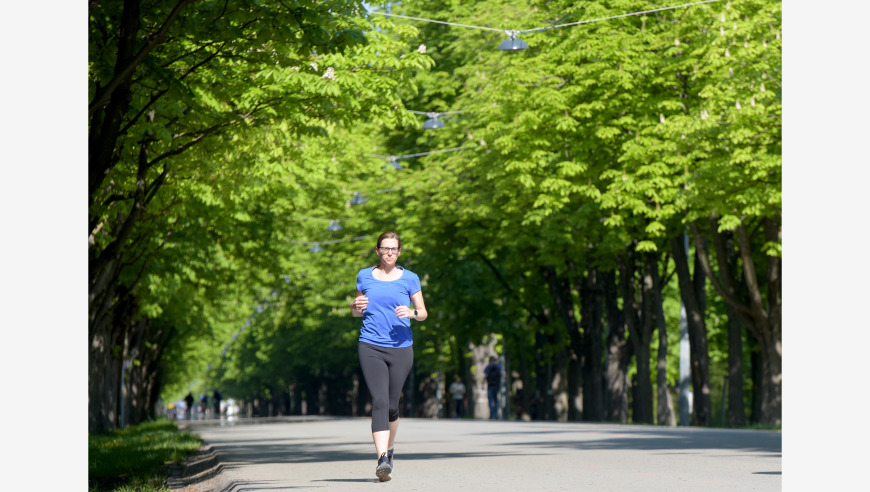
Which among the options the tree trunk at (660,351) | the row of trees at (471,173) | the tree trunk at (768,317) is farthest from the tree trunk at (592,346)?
the tree trunk at (768,317)

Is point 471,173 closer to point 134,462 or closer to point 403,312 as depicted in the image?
point 134,462

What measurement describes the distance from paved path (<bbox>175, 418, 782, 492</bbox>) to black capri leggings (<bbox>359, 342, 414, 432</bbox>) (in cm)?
59

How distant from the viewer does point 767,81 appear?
23.3 metres

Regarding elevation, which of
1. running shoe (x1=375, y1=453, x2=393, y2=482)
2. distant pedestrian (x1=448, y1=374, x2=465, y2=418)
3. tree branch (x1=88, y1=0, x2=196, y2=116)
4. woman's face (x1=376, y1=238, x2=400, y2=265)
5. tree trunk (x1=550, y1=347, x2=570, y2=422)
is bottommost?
distant pedestrian (x1=448, y1=374, x2=465, y2=418)

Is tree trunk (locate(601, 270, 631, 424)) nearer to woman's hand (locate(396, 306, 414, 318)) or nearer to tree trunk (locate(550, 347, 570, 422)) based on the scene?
tree trunk (locate(550, 347, 570, 422))

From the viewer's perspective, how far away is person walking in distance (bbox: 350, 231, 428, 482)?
10281mm

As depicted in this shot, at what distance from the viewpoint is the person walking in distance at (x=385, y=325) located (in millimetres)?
10281

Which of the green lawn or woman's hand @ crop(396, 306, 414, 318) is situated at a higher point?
woman's hand @ crop(396, 306, 414, 318)

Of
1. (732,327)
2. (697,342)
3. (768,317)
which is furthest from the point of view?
(732,327)

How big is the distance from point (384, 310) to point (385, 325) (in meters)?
0.12

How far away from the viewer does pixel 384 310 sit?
405 inches

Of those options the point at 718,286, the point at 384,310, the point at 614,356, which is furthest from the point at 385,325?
the point at 614,356

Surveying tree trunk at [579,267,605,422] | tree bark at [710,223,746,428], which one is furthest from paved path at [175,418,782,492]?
tree trunk at [579,267,605,422]
